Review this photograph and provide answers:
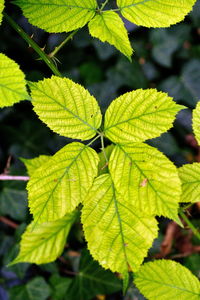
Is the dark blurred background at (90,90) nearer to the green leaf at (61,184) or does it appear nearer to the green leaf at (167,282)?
the green leaf at (167,282)

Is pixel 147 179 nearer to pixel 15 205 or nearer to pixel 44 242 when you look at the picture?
pixel 44 242

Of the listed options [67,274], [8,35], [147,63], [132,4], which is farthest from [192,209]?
[8,35]

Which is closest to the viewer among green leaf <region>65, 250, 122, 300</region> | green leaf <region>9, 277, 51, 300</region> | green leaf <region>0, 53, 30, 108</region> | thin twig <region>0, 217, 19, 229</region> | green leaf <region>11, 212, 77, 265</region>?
green leaf <region>0, 53, 30, 108</region>

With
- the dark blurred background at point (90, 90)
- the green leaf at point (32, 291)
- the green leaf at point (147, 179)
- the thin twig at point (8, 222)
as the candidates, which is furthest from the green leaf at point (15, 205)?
the green leaf at point (147, 179)

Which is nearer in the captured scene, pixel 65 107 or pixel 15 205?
pixel 65 107

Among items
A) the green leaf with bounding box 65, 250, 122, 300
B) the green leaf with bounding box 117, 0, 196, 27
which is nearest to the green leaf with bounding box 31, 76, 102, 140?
the green leaf with bounding box 117, 0, 196, 27

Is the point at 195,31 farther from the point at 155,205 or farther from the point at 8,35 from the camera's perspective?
the point at 155,205

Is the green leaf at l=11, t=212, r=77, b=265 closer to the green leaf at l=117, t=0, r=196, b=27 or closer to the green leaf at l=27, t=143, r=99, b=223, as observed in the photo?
the green leaf at l=27, t=143, r=99, b=223

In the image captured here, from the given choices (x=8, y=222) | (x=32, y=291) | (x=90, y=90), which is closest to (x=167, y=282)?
(x=32, y=291)
